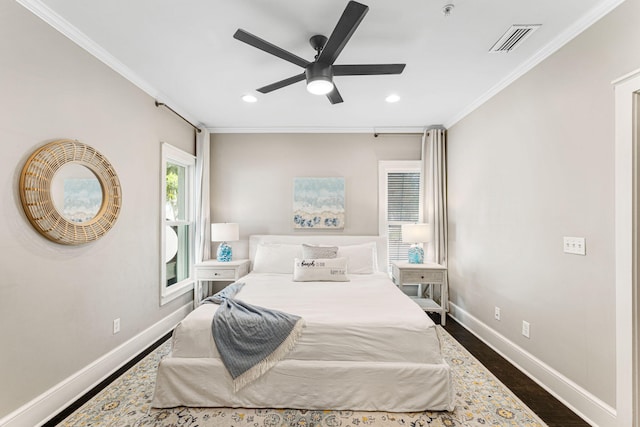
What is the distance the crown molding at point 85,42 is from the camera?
6.15ft

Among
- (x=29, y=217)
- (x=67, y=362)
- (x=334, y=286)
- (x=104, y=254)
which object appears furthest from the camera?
(x=334, y=286)

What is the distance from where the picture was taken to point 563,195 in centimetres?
216

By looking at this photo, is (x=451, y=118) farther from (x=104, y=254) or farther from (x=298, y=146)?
(x=104, y=254)

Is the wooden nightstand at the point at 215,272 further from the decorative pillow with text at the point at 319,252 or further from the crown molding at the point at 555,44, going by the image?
the crown molding at the point at 555,44

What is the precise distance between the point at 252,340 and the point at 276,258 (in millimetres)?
1762

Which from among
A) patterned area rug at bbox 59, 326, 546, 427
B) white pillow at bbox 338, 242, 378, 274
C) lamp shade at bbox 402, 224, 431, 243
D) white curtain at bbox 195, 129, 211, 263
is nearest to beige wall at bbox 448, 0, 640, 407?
patterned area rug at bbox 59, 326, 546, 427

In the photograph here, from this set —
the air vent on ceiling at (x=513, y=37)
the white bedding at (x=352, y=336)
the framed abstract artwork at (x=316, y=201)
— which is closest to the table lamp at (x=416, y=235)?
the framed abstract artwork at (x=316, y=201)

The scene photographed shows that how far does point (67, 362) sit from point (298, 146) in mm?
3372

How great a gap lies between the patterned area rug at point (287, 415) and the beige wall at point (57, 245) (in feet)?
1.27

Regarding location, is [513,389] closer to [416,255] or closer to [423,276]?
[423,276]

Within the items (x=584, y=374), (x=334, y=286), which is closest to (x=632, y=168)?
(x=584, y=374)

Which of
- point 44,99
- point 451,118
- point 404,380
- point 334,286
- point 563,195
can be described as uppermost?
point 451,118

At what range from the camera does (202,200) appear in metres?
4.16

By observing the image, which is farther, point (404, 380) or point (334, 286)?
point (334, 286)
